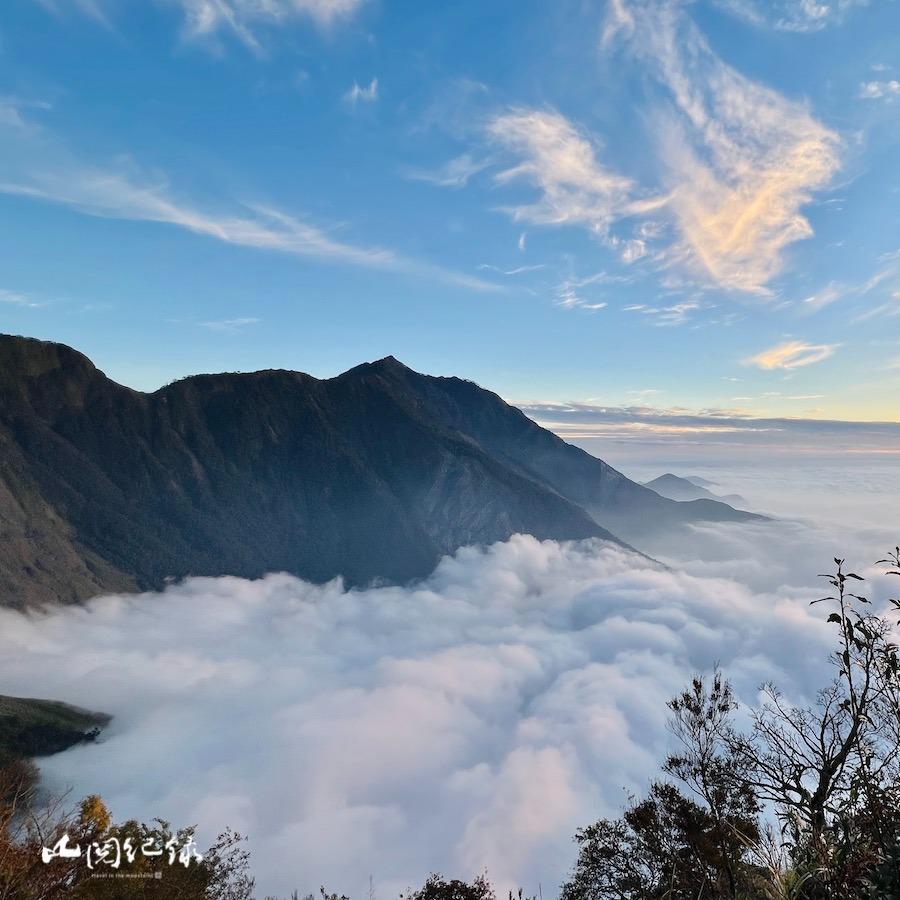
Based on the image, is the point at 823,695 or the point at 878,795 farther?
the point at 823,695

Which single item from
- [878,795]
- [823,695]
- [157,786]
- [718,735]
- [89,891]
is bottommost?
[157,786]

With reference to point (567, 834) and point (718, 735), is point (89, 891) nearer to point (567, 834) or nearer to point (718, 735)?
point (718, 735)

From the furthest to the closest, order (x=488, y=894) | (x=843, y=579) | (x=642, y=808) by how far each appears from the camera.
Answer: (x=488, y=894) → (x=642, y=808) → (x=843, y=579)

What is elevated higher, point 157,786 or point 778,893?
point 778,893

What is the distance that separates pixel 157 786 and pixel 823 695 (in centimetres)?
24379

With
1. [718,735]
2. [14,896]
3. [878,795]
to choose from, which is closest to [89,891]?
[14,896]

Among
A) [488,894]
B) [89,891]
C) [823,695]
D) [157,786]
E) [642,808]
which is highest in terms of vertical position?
[823,695]

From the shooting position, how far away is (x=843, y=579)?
1194 centimetres

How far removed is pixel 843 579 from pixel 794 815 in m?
5.67

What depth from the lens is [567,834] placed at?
19100 centimetres

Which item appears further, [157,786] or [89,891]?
[157,786]

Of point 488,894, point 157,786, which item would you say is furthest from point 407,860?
point 488,894

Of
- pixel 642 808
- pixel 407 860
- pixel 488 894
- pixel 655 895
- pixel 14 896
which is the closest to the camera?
pixel 14 896

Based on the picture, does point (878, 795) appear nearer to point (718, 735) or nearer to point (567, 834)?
point (718, 735)
